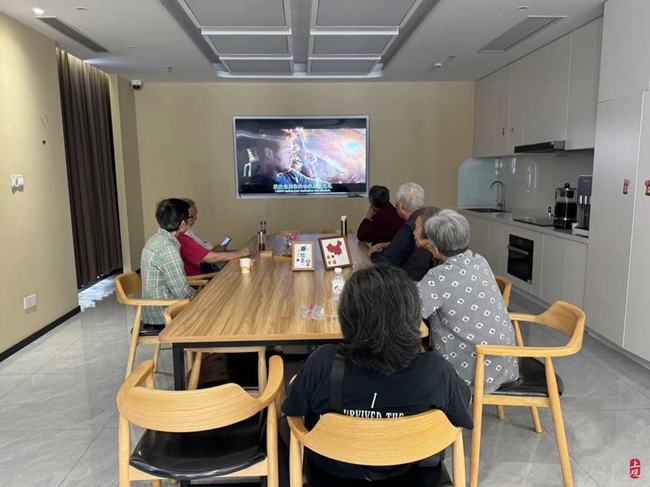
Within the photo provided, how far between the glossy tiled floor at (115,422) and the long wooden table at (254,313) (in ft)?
2.76

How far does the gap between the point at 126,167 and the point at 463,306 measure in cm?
550

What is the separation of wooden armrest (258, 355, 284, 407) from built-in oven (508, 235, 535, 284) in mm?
3898

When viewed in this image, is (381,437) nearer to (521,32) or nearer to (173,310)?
(173,310)

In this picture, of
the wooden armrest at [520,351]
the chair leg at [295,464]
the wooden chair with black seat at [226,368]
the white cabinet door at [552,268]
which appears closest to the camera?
the chair leg at [295,464]

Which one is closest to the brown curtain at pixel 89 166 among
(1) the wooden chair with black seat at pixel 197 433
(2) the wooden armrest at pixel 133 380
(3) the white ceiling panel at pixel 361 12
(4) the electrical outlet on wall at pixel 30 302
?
(4) the electrical outlet on wall at pixel 30 302

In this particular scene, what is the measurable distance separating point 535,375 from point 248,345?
4.21 feet

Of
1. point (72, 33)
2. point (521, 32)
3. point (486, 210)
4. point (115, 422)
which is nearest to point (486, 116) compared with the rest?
point (486, 210)

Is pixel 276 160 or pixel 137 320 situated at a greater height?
pixel 276 160

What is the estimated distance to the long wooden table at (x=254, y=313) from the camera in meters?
1.94

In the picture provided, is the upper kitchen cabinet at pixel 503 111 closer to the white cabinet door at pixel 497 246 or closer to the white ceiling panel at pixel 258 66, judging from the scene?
the white cabinet door at pixel 497 246

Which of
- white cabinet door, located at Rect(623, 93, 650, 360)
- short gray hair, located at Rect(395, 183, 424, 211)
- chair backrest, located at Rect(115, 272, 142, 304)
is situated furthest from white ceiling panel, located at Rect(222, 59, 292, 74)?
white cabinet door, located at Rect(623, 93, 650, 360)

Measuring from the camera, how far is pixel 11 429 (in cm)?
269

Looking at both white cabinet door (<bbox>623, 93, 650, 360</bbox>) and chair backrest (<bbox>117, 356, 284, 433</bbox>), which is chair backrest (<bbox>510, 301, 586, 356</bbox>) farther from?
white cabinet door (<bbox>623, 93, 650, 360</bbox>)

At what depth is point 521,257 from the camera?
517 cm
